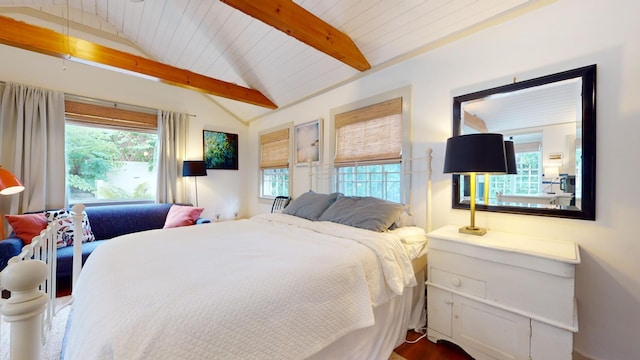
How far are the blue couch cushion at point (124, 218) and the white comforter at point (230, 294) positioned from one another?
2.04 m

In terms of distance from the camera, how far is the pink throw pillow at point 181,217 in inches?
132

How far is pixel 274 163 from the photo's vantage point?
161 inches

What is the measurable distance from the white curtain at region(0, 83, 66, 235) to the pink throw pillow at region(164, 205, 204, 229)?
4.17ft

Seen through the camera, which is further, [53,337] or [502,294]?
[53,337]

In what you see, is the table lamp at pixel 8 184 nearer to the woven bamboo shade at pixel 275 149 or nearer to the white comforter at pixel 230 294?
the white comforter at pixel 230 294

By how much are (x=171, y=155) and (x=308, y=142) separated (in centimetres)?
222

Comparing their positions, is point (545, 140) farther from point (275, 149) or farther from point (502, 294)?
point (275, 149)

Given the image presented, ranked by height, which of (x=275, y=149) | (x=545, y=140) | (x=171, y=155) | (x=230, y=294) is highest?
(x=275, y=149)

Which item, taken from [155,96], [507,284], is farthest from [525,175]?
[155,96]

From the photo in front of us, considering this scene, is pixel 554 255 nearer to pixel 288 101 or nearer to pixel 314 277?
pixel 314 277

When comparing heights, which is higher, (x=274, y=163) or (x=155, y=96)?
(x=155, y=96)

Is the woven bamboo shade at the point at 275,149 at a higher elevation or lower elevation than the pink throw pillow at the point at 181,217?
higher

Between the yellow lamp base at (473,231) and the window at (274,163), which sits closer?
the yellow lamp base at (473,231)

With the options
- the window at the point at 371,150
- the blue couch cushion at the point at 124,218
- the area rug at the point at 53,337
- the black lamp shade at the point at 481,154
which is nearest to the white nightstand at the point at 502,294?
the black lamp shade at the point at 481,154
